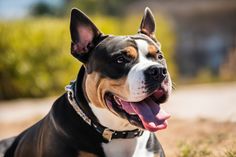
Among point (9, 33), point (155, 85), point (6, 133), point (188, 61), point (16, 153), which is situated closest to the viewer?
point (155, 85)

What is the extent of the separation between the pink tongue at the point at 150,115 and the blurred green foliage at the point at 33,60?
9.97m

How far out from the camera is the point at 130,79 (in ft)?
15.6

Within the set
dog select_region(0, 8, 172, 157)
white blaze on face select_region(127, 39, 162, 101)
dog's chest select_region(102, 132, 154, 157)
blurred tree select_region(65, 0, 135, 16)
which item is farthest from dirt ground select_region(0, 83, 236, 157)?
blurred tree select_region(65, 0, 135, 16)

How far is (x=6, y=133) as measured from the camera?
370 inches

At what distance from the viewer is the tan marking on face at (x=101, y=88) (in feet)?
15.8

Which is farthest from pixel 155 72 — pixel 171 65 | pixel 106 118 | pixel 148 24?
pixel 171 65

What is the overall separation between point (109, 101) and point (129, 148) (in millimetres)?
457

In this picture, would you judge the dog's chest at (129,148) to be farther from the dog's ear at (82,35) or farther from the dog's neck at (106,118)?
the dog's ear at (82,35)

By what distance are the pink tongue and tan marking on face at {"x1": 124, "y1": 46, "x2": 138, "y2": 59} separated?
0.35m

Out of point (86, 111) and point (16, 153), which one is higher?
point (86, 111)

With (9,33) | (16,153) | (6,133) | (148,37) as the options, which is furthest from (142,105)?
(9,33)

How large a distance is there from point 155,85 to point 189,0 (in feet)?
60.6

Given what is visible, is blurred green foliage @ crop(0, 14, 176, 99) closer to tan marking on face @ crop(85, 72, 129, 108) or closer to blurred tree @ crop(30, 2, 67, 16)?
tan marking on face @ crop(85, 72, 129, 108)

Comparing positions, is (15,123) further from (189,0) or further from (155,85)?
(189,0)
